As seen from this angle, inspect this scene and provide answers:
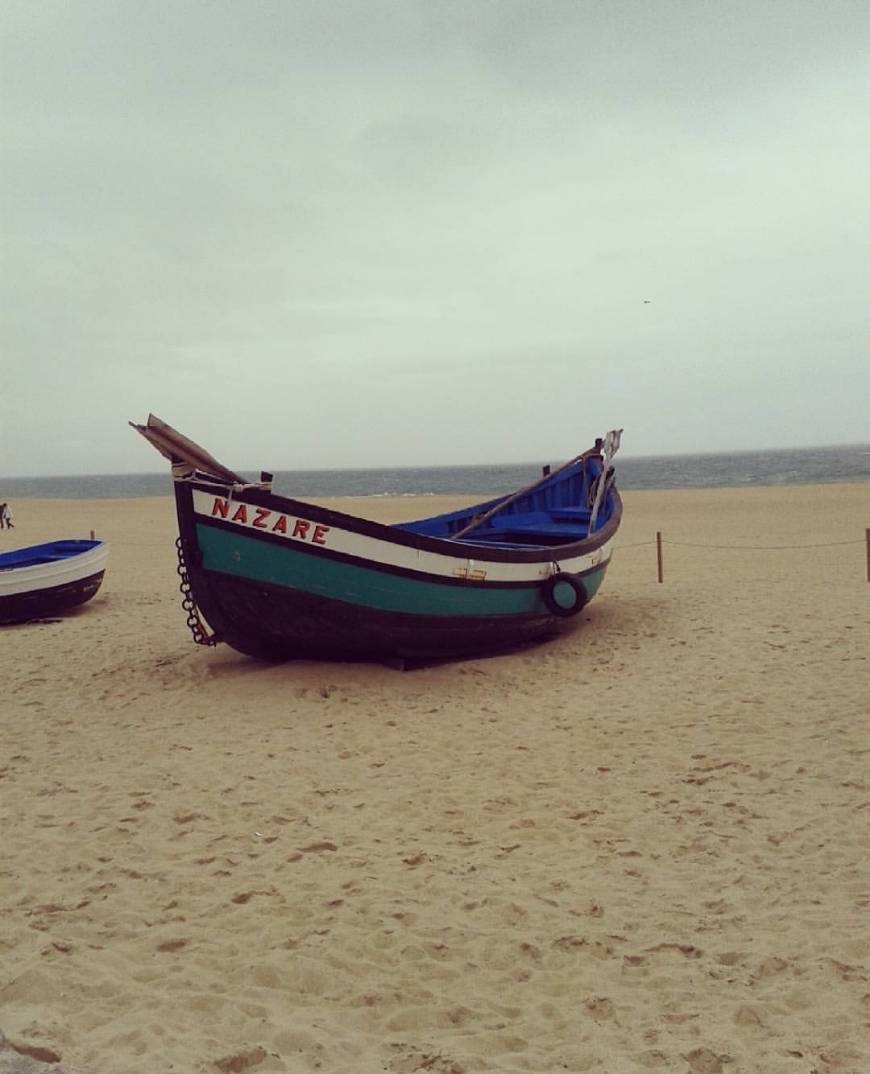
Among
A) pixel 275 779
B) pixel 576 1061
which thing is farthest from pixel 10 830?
pixel 576 1061

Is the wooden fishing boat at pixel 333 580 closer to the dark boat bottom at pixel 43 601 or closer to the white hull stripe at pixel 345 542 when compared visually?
the white hull stripe at pixel 345 542

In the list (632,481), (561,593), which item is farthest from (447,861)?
(632,481)

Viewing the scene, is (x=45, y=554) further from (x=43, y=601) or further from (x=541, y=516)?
(x=541, y=516)

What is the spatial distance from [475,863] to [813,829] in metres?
1.74

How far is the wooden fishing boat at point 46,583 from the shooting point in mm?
11016

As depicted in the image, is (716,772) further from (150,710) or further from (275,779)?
(150,710)

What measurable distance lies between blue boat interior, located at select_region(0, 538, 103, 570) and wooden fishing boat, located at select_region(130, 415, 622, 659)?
5.01m

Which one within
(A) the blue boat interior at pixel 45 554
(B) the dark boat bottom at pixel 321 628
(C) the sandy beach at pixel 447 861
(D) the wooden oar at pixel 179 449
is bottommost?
(C) the sandy beach at pixel 447 861

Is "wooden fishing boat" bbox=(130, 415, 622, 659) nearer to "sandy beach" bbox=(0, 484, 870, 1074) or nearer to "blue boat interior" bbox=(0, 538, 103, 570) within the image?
"sandy beach" bbox=(0, 484, 870, 1074)

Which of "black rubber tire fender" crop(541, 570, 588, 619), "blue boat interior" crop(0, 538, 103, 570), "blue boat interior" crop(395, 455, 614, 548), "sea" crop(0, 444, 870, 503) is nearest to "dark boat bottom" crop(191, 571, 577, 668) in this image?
"black rubber tire fender" crop(541, 570, 588, 619)

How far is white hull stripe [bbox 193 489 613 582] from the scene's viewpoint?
283 inches

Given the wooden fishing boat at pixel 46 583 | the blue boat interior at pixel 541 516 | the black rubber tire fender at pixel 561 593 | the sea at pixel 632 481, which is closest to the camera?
the black rubber tire fender at pixel 561 593

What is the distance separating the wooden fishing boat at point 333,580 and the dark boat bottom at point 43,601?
4.28 metres

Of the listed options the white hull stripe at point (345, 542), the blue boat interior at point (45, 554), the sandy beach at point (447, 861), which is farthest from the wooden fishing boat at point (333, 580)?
the blue boat interior at point (45, 554)
